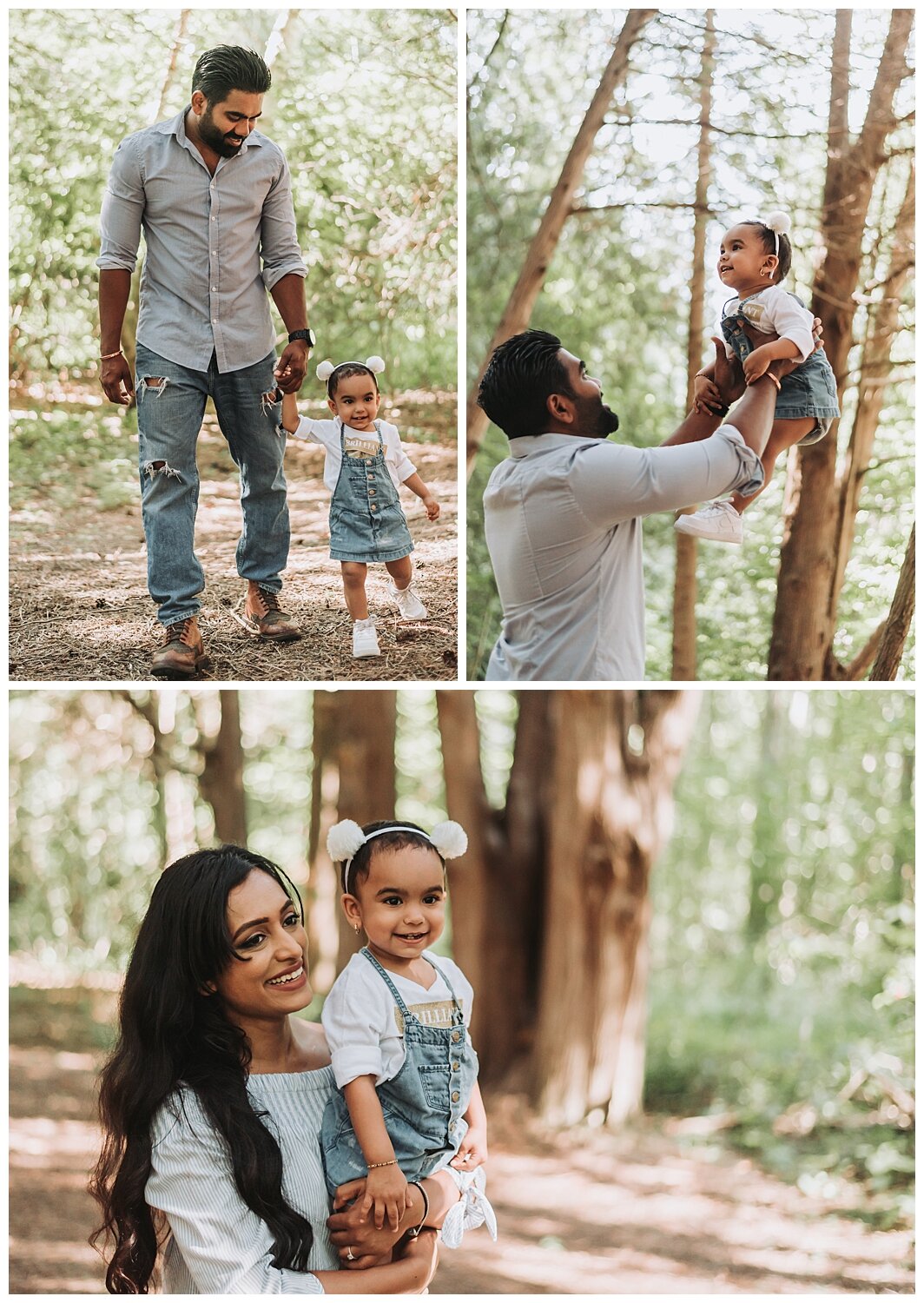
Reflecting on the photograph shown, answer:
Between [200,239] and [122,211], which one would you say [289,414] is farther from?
[122,211]

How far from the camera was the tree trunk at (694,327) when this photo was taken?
356 centimetres

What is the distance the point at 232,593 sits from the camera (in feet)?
11.1

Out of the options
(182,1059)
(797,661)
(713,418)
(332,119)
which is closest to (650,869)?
(797,661)

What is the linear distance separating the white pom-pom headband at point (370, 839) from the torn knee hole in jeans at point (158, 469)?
1213 millimetres

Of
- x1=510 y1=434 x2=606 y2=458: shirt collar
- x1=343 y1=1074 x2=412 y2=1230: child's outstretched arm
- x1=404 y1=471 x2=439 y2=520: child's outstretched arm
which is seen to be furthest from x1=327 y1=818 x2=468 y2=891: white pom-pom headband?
x1=404 y1=471 x2=439 y2=520: child's outstretched arm

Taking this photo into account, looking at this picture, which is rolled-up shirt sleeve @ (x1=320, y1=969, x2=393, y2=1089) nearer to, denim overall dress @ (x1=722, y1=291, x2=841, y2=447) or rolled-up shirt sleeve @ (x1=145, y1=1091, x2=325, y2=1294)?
rolled-up shirt sleeve @ (x1=145, y1=1091, x2=325, y2=1294)

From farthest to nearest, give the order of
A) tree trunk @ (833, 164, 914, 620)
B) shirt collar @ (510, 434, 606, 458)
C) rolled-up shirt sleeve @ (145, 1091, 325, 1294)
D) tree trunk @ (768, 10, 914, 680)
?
1. tree trunk @ (833, 164, 914, 620)
2. tree trunk @ (768, 10, 914, 680)
3. shirt collar @ (510, 434, 606, 458)
4. rolled-up shirt sleeve @ (145, 1091, 325, 1294)

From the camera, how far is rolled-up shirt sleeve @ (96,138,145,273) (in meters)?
3.07

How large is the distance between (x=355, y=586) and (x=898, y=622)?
1633 millimetres

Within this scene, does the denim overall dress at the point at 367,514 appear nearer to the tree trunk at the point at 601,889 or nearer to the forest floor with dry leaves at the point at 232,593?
the forest floor with dry leaves at the point at 232,593

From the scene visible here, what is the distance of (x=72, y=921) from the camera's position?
24.4 feet

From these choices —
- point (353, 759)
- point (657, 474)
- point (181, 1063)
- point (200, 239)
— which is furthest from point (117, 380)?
point (353, 759)

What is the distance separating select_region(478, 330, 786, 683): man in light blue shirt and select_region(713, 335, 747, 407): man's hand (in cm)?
13

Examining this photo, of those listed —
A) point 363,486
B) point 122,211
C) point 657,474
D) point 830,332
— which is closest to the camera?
point 657,474
